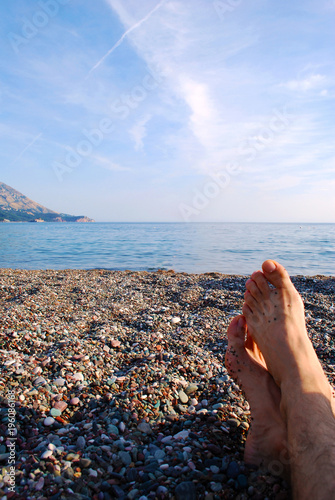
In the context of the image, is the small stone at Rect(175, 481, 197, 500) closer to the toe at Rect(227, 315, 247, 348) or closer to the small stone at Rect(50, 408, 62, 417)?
the small stone at Rect(50, 408, 62, 417)

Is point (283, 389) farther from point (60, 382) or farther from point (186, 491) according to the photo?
point (60, 382)

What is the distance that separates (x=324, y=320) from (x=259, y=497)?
333cm

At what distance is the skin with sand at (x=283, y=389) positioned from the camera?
1.30m

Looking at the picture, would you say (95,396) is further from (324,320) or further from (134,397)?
(324,320)

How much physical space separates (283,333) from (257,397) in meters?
0.57

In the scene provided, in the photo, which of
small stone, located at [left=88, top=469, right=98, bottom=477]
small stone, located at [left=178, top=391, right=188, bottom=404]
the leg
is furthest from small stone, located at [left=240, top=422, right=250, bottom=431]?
small stone, located at [left=88, top=469, right=98, bottom=477]

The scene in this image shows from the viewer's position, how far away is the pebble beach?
1336mm

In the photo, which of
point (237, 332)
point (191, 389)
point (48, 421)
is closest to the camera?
point (48, 421)

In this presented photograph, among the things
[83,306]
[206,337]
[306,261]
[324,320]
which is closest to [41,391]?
[206,337]

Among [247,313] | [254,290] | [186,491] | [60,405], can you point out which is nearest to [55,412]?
[60,405]

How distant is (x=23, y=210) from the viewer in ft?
476

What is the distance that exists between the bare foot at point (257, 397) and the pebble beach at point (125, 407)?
113 mm

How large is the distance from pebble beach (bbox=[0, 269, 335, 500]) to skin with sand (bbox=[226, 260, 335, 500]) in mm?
140

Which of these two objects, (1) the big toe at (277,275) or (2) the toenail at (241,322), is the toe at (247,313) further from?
(1) the big toe at (277,275)
